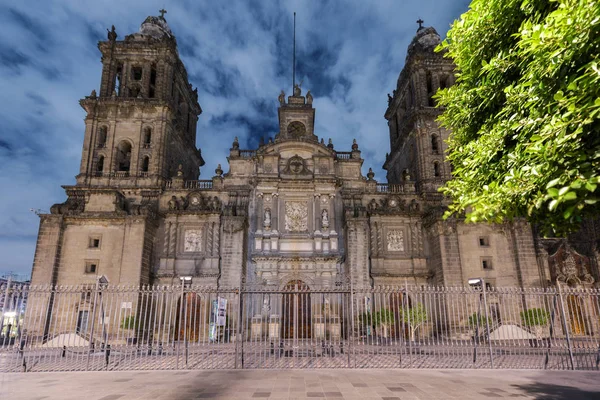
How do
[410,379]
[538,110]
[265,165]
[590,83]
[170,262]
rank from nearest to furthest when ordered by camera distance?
[590,83] → [538,110] → [410,379] → [170,262] → [265,165]

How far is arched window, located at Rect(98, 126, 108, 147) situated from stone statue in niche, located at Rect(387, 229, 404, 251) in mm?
24750

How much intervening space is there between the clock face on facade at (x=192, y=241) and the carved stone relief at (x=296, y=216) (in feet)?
22.1

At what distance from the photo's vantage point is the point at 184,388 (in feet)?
29.6

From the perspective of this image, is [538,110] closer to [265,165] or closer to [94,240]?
[265,165]

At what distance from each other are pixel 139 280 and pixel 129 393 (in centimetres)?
1709

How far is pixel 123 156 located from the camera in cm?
3136

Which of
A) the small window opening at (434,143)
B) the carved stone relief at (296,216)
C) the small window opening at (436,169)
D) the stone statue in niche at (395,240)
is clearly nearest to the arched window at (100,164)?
the carved stone relief at (296,216)

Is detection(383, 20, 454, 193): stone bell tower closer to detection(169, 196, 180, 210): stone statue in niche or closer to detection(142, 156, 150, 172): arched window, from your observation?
detection(169, 196, 180, 210): stone statue in niche

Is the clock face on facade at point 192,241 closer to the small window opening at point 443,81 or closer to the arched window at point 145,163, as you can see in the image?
the arched window at point 145,163

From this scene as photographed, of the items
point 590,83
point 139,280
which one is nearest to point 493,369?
point 590,83

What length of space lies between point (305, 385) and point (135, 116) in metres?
28.4

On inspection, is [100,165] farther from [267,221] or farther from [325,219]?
[325,219]

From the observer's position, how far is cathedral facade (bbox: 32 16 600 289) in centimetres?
2556

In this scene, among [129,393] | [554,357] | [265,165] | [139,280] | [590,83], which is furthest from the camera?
[265,165]
